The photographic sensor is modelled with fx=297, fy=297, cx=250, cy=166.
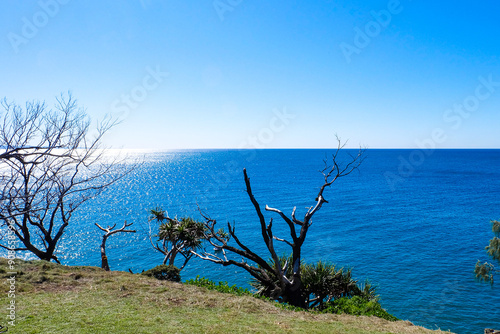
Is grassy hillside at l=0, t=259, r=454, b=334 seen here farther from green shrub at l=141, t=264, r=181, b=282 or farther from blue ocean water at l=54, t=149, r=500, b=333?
blue ocean water at l=54, t=149, r=500, b=333

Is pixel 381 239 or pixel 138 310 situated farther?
pixel 381 239

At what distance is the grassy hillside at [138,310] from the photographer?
23.5ft

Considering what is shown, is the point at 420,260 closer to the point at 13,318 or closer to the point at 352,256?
the point at 352,256

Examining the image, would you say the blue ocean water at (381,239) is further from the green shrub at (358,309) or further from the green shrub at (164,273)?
Result: the green shrub at (164,273)

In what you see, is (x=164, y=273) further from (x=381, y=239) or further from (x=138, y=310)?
(x=381, y=239)

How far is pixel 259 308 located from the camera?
9.59 m

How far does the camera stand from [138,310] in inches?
324

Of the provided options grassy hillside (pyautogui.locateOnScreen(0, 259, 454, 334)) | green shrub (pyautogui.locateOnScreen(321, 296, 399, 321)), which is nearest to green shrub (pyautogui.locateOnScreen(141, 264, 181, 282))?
grassy hillside (pyautogui.locateOnScreen(0, 259, 454, 334))

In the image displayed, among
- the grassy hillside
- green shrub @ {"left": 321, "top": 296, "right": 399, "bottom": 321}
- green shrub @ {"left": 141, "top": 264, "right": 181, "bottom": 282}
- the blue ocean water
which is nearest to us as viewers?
the grassy hillside

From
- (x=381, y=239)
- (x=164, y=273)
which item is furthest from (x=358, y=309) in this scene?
(x=381, y=239)

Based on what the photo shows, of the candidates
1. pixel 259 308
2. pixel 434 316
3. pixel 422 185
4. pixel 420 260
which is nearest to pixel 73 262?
pixel 259 308

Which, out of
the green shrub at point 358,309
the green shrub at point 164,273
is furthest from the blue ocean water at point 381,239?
the green shrub at point 164,273

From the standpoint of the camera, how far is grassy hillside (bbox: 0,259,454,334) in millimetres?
7164

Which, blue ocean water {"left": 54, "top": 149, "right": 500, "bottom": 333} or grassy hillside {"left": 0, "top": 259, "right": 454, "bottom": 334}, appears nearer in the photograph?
grassy hillside {"left": 0, "top": 259, "right": 454, "bottom": 334}
